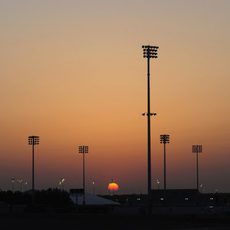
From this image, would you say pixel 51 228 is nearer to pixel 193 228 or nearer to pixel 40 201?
pixel 193 228

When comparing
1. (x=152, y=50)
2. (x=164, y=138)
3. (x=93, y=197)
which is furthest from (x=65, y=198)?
(x=152, y=50)

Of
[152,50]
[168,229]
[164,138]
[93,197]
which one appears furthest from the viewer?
[93,197]

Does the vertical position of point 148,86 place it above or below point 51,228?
above

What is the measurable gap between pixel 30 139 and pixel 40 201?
20.5 metres

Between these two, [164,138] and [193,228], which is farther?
[164,138]

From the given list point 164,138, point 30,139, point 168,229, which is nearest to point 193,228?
point 168,229

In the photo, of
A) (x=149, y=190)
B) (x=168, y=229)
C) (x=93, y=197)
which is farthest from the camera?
(x=93, y=197)

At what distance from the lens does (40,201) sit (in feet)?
476

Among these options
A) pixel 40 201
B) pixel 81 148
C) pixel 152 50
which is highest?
pixel 152 50

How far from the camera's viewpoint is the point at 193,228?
5494 cm

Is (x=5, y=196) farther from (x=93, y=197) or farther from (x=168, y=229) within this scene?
(x=168, y=229)

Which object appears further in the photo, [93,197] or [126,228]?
[93,197]

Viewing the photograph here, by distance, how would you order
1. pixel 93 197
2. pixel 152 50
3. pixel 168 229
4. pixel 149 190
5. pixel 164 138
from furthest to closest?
pixel 93 197
pixel 164 138
pixel 152 50
pixel 149 190
pixel 168 229

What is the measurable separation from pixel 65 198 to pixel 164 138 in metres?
31.2
